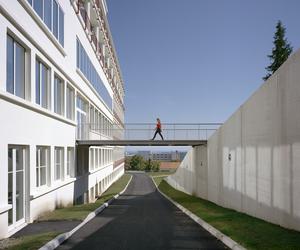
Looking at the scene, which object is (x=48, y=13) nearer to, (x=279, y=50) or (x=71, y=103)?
(x=71, y=103)

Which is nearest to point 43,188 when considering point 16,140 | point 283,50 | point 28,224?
point 28,224

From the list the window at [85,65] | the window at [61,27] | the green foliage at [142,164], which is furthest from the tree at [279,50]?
the green foliage at [142,164]

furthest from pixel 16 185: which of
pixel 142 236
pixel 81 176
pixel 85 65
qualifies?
pixel 85 65

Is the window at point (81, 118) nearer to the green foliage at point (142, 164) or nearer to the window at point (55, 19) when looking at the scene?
the window at point (55, 19)

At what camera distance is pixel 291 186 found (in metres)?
12.3

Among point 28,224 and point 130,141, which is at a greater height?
point 130,141

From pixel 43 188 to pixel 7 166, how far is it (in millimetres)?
5639

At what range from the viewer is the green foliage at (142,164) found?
141 meters

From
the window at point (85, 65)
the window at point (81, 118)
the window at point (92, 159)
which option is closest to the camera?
the window at point (85, 65)

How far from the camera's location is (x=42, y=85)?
61.4ft

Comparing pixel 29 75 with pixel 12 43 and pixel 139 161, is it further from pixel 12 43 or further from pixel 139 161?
pixel 139 161

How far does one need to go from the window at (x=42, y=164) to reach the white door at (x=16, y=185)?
2194 millimetres

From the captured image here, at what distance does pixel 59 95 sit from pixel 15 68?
8205mm

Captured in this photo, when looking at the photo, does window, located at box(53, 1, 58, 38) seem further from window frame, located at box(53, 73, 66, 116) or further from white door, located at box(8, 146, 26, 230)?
white door, located at box(8, 146, 26, 230)
